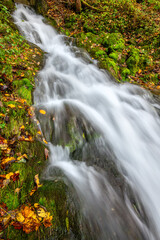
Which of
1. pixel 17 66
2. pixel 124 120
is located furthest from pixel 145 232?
pixel 17 66

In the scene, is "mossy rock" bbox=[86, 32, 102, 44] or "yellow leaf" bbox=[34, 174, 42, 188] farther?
"mossy rock" bbox=[86, 32, 102, 44]

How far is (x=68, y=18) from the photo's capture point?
9.66 m

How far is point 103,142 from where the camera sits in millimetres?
3611

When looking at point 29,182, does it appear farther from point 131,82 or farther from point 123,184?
point 131,82

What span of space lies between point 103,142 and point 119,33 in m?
7.84

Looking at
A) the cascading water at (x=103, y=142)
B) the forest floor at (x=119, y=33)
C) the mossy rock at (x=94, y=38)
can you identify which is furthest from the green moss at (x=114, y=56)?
the mossy rock at (x=94, y=38)

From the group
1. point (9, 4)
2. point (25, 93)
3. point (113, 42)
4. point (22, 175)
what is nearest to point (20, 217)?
point (22, 175)

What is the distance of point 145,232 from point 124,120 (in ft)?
9.84

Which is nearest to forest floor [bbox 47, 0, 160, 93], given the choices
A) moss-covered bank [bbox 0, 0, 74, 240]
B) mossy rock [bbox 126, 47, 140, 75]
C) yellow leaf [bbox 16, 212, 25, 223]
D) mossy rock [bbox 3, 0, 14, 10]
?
mossy rock [bbox 126, 47, 140, 75]

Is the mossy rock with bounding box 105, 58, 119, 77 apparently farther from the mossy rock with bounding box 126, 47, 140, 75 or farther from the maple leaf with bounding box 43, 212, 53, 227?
the maple leaf with bounding box 43, 212, 53, 227

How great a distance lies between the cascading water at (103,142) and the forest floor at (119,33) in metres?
1.17

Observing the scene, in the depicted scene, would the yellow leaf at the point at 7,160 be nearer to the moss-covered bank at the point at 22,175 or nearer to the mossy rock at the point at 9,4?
the moss-covered bank at the point at 22,175

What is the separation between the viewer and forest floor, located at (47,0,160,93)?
677 cm

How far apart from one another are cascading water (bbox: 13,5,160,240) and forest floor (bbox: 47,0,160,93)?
117 centimetres
